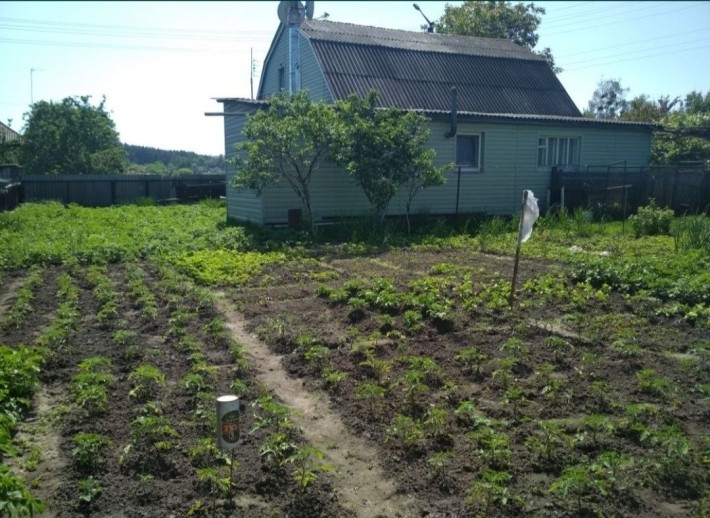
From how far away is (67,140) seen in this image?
34.2m

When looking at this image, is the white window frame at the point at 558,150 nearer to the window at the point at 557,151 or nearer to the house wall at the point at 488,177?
the window at the point at 557,151

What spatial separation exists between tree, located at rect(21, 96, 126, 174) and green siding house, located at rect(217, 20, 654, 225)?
17.6 metres

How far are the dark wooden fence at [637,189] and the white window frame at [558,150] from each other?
95 cm

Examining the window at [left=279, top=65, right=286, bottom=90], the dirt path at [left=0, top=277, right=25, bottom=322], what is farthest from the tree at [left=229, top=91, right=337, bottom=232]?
the window at [left=279, top=65, right=286, bottom=90]

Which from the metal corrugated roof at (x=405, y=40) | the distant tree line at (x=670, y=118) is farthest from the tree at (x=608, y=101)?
the metal corrugated roof at (x=405, y=40)

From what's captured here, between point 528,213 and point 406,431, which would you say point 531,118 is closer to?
point 528,213

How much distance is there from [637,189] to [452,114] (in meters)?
6.01

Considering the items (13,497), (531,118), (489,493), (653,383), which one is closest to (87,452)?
(13,497)

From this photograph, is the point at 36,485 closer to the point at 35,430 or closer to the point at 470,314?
the point at 35,430

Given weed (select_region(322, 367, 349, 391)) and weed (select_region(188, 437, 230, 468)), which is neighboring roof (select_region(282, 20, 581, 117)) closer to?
weed (select_region(322, 367, 349, 391))

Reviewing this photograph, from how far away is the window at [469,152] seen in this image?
17453 millimetres

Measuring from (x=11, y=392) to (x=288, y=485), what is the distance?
2606mm

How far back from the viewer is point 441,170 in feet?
48.1

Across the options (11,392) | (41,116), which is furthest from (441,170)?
(41,116)
